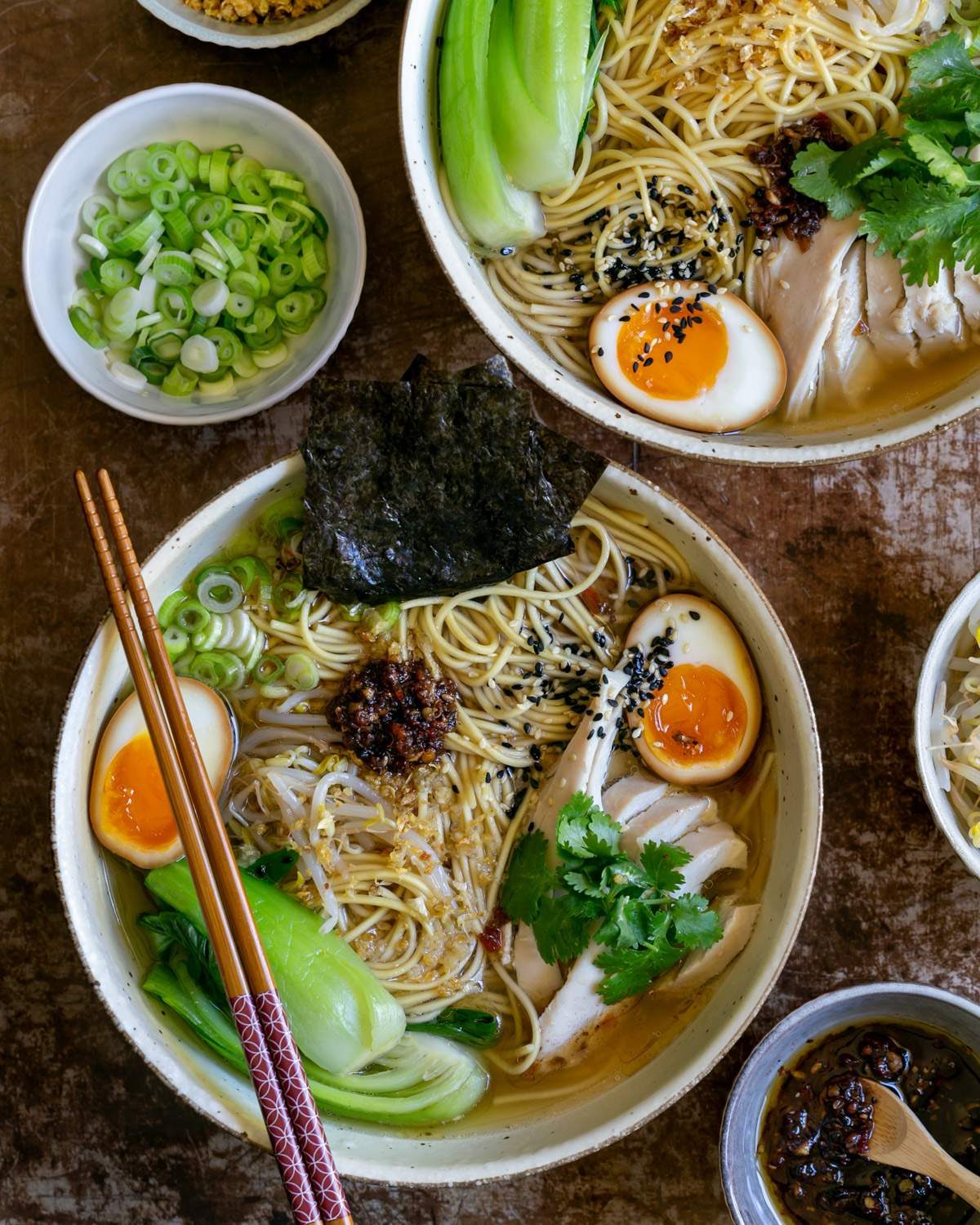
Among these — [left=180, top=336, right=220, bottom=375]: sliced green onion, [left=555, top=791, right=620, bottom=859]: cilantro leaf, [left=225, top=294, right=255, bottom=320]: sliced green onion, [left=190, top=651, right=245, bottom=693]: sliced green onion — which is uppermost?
[left=225, top=294, right=255, bottom=320]: sliced green onion

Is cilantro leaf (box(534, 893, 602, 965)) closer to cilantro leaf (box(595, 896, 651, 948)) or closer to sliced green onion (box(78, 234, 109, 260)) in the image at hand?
cilantro leaf (box(595, 896, 651, 948))

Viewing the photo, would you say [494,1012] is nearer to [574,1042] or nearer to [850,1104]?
[574,1042]

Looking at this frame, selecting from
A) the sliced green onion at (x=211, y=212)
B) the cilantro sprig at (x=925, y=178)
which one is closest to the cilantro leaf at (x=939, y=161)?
the cilantro sprig at (x=925, y=178)

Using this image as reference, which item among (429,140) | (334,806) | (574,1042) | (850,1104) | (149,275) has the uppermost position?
(429,140)

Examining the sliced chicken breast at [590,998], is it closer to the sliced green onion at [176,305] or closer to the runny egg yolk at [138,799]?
the runny egg yolk at [138,799]

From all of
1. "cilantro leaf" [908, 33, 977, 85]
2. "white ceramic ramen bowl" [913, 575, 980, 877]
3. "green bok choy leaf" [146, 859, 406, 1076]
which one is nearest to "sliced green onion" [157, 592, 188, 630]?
"green bok choy leaf" [146, 859, 406, 1076]

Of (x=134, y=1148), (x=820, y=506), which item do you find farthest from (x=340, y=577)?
(x=134, y=1148)
